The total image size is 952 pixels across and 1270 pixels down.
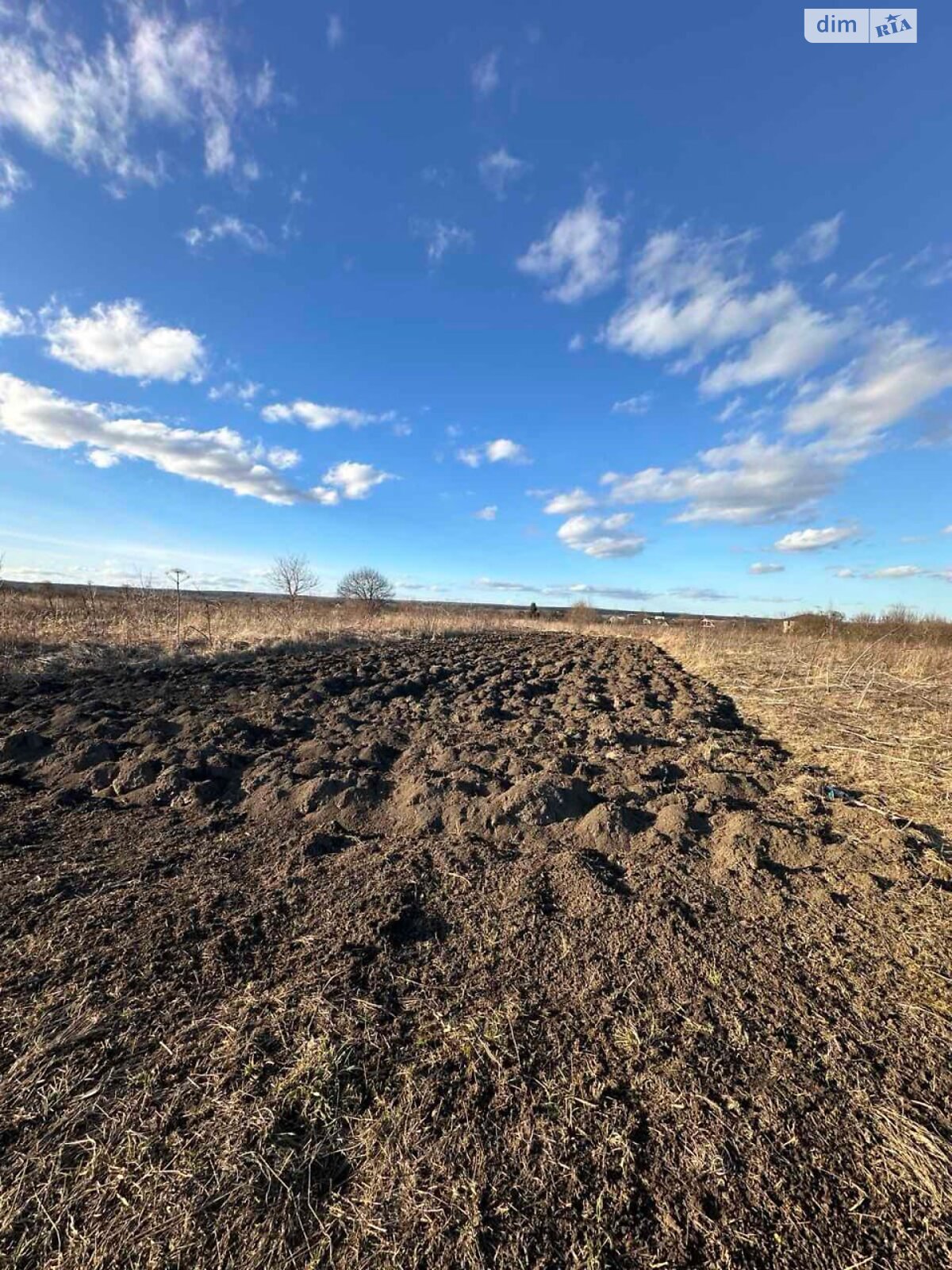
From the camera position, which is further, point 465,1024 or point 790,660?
point 790,660

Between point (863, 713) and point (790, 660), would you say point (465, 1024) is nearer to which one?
point (863, 713)

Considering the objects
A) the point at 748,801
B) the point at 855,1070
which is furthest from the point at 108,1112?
the point at 748,801

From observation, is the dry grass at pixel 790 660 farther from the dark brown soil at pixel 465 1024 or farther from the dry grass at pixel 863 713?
the dark brown soil at pixel 465 1024

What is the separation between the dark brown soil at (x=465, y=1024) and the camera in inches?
60.0

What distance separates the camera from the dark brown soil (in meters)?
1.52

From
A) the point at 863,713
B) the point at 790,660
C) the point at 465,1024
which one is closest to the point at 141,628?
the point at 465,1024

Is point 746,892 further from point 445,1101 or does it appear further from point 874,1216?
point 445,1101

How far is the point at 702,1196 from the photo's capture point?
1.60m

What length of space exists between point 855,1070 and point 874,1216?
20.8 inches

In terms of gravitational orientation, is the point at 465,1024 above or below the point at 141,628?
below

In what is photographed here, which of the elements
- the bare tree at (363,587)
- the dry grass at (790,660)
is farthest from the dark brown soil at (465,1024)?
the bare tree at (363,587)

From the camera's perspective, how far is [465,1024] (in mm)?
2205

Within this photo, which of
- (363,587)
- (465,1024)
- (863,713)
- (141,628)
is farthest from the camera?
(363,587)

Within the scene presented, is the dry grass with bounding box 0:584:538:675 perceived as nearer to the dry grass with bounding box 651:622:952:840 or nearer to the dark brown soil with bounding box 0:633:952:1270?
the dark brown soil with bounding box 0:633:952:1270
